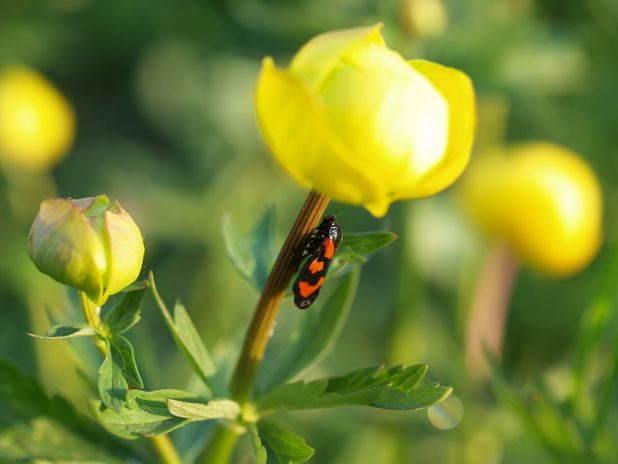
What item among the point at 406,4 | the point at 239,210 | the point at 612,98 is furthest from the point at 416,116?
the point at 612,98

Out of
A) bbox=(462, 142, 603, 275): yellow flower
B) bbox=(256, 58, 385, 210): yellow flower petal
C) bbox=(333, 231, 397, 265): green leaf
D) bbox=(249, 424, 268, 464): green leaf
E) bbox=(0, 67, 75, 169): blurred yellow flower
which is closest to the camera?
bbox=(256, 58, 385, 210): yellow flower petal

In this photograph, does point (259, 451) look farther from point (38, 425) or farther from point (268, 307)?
point (38, 425)

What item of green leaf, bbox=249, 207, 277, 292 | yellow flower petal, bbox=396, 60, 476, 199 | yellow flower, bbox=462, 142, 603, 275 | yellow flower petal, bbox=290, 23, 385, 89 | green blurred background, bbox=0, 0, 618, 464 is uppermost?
yellow flower petal, bbox=290, 23, 385, 89

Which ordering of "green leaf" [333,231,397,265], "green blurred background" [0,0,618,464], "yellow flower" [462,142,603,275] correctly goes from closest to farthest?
"green leaf" [333,231,397,265], "yellow flower" [462,142,603,275], "green blurred background" [0,0,618,464]

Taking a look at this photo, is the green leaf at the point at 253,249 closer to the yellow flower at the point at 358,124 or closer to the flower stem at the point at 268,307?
the flower stem at the point at 268,307

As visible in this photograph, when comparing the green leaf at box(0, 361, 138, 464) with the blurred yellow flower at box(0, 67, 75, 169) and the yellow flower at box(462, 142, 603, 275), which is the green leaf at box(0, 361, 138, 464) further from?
the blurred yellow flower at box(0, 67, 75, 169)

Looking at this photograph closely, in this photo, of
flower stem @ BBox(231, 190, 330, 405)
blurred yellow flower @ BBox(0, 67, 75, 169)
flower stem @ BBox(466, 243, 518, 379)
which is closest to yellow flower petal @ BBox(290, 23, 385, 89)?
flower stem @ BBox(231, 190, 330, 405)
